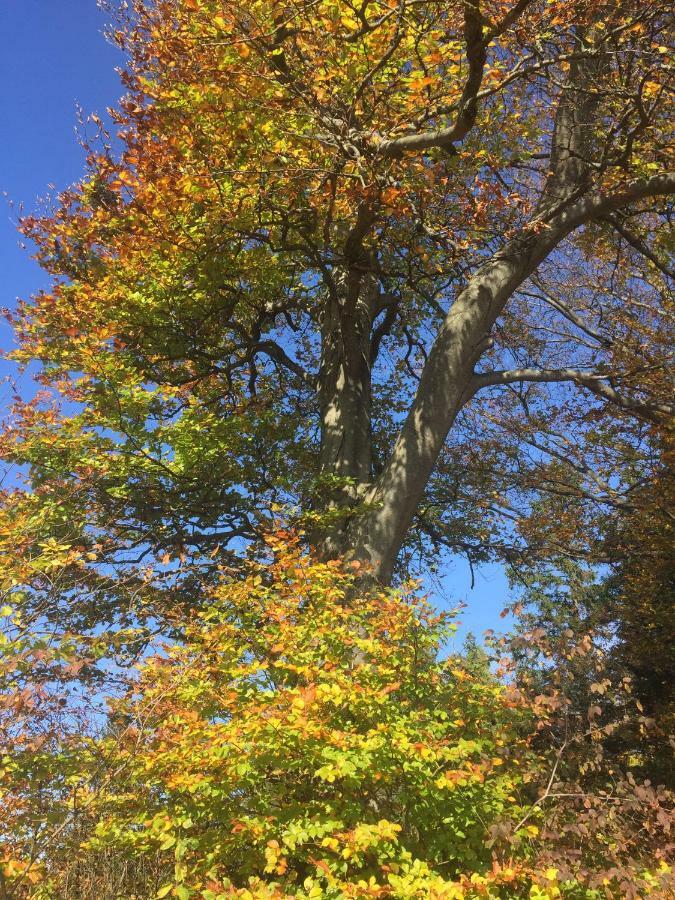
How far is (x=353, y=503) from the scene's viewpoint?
7102mm

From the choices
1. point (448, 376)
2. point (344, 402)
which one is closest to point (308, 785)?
point (448, 376)

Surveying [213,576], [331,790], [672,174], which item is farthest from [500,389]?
[331,790]

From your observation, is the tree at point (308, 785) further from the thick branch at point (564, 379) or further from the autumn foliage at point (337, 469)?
the thick branch at point (564, 379)

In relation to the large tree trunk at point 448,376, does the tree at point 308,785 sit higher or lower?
lower

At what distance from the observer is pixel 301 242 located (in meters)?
8.23

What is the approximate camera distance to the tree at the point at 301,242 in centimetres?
571

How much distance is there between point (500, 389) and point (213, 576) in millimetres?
7000

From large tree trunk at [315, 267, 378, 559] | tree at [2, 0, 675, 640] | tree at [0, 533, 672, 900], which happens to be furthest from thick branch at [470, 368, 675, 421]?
tree at [0, 533, 672, 900]

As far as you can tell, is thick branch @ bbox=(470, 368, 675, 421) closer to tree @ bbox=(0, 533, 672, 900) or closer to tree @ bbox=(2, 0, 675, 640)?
tree @ bbox=(2, 0, 675, 640)

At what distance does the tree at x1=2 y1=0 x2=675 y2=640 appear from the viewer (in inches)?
225

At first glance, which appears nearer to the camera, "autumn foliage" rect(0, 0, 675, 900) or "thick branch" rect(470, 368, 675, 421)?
"autumn foliage" rect(0, 0, 675, 900)

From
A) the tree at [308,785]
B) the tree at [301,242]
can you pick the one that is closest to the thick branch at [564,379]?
the tree at [301,242]

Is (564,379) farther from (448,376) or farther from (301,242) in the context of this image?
(301,242)

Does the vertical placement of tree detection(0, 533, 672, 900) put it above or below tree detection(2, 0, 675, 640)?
below
